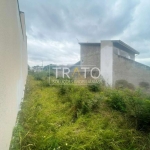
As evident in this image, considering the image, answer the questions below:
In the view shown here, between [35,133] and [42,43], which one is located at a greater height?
[42,43]

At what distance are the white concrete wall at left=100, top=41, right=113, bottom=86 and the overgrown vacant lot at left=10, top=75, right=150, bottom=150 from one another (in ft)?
12.0

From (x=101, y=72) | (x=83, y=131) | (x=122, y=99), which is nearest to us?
(x=83, y=131)

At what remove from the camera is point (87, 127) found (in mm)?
1998

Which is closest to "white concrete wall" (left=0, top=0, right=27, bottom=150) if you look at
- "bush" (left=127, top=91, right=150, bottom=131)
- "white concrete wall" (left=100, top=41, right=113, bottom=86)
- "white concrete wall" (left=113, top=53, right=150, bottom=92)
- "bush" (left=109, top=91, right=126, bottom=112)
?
"bush" (left=127, top=91, right=150, bottom=131)

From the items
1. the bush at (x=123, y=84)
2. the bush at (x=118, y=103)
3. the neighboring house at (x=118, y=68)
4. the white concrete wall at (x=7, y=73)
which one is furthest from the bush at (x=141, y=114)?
the bush at (x=123, y=84)

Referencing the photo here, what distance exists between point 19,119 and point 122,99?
8.50 feet

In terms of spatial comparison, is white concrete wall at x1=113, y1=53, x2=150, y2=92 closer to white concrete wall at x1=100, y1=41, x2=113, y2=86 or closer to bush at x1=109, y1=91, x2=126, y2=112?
white concrete wall at x1=100, y1=41, x2=113, y2=86

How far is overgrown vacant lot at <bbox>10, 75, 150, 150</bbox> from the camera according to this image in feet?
5.09

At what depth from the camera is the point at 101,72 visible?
7.03 meters

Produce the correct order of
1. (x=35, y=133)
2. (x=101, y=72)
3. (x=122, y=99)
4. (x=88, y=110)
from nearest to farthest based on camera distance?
(x=35, y=133) → (x=88, y=110) → (x=122, y=99) → (x=101, y=72)

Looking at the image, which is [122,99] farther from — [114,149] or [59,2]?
[59,2]

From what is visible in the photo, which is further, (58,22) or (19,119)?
(58,22)

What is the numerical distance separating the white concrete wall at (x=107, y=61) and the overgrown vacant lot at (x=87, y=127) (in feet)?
12.0

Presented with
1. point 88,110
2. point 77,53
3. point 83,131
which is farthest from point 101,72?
point 83,131
